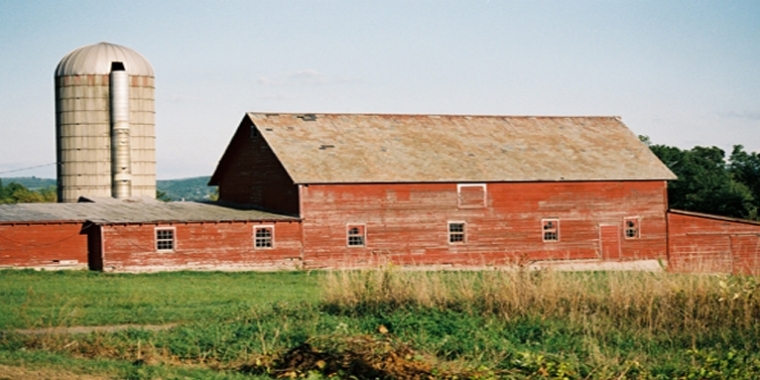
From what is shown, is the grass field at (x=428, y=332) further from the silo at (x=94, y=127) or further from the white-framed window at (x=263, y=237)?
the silo at (x=94, y=127)

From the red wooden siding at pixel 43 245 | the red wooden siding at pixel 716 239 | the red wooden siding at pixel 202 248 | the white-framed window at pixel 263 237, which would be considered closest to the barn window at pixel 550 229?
the red wooden siding at pixel 716 239

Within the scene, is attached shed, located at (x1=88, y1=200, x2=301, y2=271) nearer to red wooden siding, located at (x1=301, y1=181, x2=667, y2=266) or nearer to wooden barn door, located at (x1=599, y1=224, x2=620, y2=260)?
red wooden siding, located at (x1=301, y1=181, x2=667, y2=266)

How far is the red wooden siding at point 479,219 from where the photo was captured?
39031 millimetres

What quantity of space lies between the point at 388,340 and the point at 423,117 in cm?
3121

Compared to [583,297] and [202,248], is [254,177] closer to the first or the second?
[202,248]

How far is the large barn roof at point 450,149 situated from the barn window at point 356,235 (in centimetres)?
170

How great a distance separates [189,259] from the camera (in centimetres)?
3631

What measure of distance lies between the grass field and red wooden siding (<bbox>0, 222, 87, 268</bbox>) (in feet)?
39.0

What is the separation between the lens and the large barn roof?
4019 cm

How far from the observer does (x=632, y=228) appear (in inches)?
1724

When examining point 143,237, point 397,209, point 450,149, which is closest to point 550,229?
point 450,149

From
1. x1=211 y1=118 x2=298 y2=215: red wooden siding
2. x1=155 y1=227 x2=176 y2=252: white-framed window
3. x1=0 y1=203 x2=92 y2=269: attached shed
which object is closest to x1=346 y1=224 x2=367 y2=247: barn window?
x1=211 y1=118 x2=298 y2=215: red wooden siding

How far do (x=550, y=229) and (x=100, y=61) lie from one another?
66.2 feet

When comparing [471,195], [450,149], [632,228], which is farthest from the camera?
[632,228]
